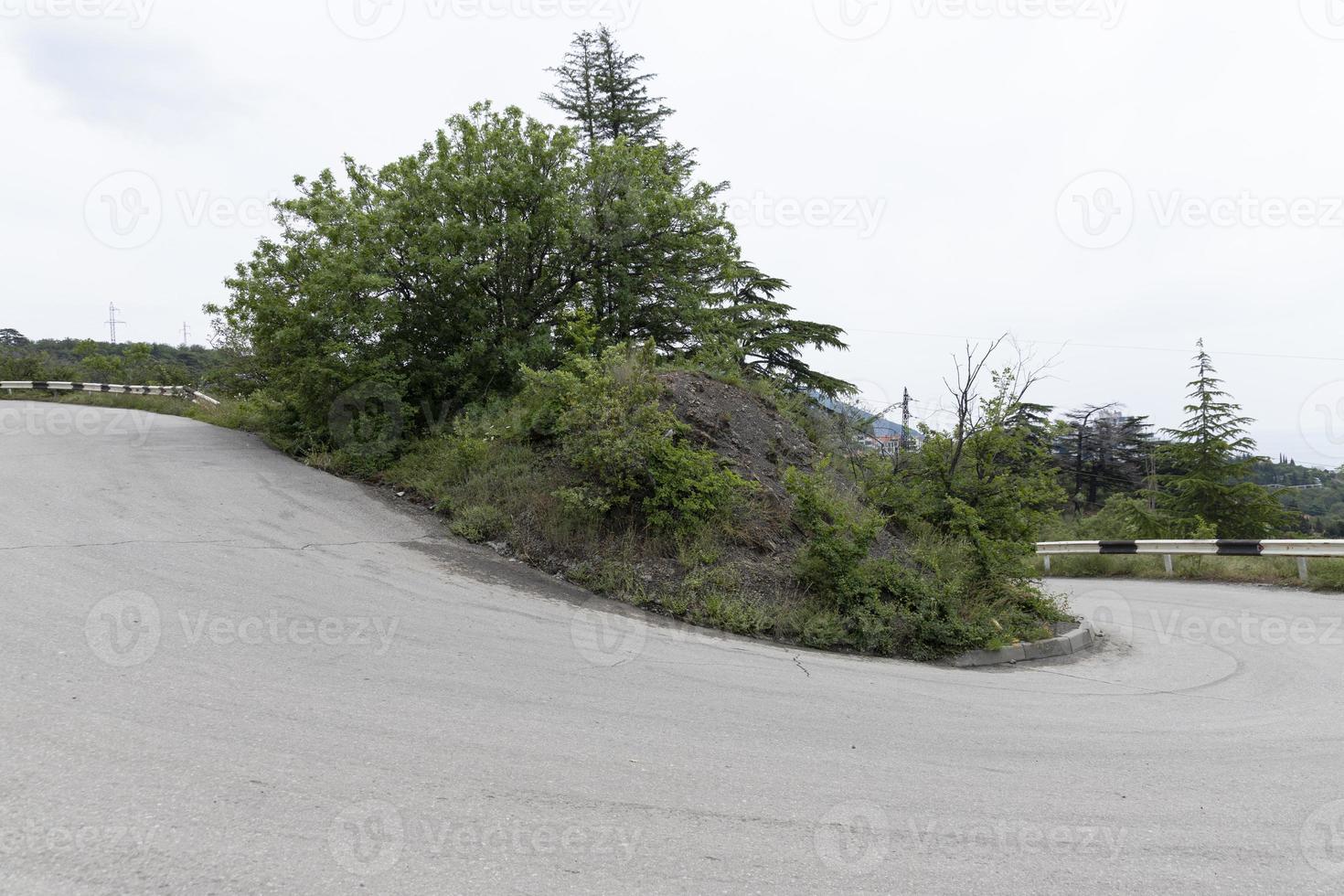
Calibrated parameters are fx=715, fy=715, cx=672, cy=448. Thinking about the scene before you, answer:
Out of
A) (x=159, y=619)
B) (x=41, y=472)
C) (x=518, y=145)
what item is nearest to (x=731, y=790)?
(x=159, y=619)

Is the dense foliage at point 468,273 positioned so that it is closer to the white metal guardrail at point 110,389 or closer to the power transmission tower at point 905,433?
the power transmission tower at point 905,433

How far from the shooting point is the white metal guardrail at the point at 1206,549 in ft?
43.9

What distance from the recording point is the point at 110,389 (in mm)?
28422

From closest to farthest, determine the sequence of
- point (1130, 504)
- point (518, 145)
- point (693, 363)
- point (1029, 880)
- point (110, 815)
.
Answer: point (110, 815) < point (1029, 880) < point (693, 363) < point (518, 145) < point (1130, 504)

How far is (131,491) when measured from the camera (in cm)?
981

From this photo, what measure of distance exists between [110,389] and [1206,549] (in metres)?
36.5

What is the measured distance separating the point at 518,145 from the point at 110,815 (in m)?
13.4

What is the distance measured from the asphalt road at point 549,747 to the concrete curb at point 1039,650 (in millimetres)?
420

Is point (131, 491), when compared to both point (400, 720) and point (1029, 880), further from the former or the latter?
point (1029, 880)

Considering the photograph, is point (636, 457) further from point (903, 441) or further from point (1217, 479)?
point (1217, 479)

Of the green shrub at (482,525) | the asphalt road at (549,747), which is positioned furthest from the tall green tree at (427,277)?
the asphalt road at (549,747)

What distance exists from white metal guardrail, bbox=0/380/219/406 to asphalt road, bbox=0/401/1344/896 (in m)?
22.2

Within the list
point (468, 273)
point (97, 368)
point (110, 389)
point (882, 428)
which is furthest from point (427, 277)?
point (97, 368)

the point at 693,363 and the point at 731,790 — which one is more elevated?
the point at 693,363
